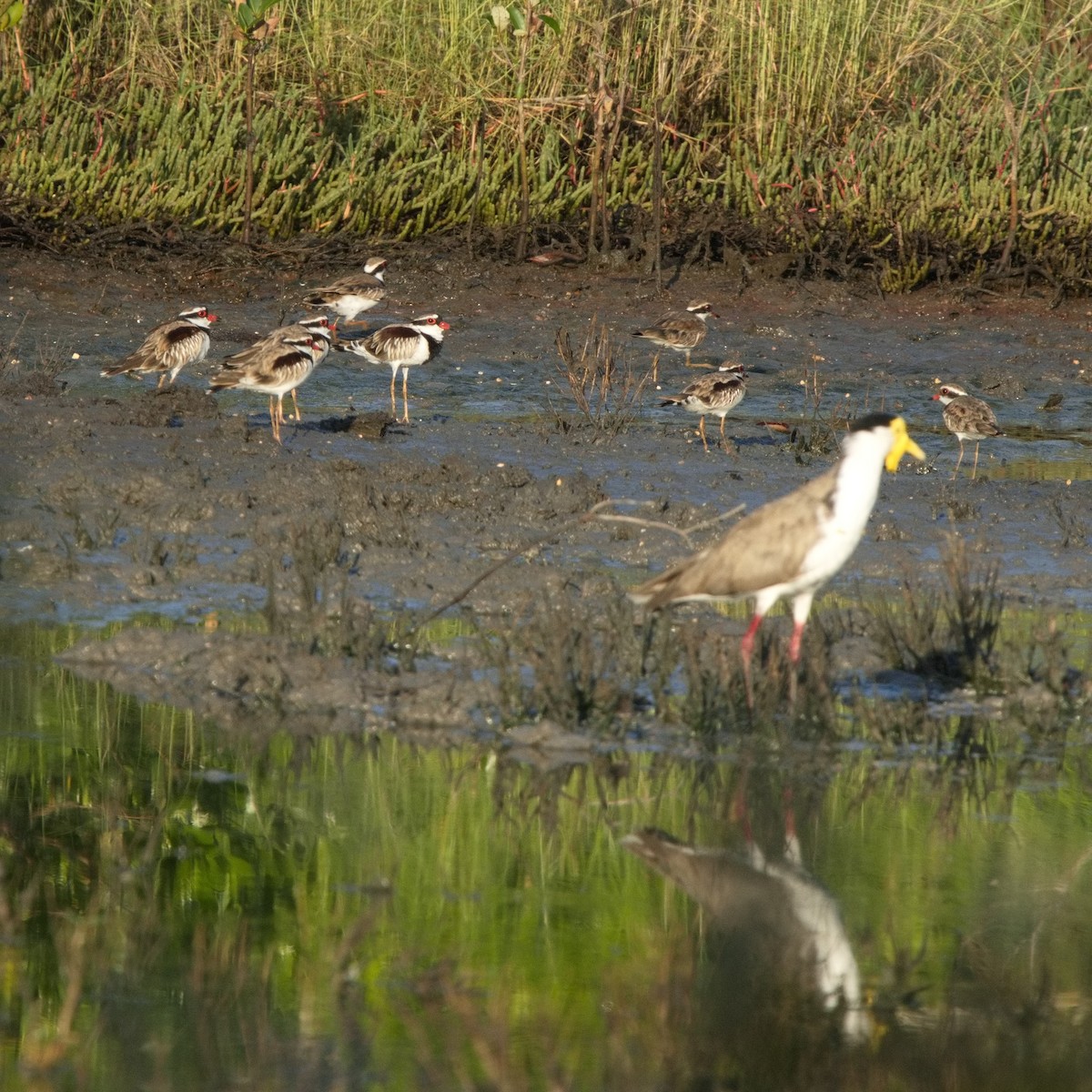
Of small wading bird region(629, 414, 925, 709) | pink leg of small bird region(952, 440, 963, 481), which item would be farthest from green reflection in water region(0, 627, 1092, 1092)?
pink leg of small bird region(952, 440, 963, 481)

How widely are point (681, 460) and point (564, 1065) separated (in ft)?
29.3

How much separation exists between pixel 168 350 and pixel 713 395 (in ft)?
13.5

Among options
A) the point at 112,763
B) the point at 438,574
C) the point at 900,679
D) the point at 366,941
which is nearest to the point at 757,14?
the point at 438,574

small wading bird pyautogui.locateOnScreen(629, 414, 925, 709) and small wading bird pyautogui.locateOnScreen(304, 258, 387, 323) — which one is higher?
small wading bird pyautogui.locateOnScreen(629, 414, 925, 709)

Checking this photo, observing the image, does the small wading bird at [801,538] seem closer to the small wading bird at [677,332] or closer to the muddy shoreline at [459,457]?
the muddy shoreline at [459,457]

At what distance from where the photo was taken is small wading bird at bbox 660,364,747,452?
1390cm

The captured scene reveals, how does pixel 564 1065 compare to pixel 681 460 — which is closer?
pixel 564 1065

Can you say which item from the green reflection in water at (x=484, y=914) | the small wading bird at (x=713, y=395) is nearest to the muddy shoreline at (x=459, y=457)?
the small wading bird at (x=713, y=395)

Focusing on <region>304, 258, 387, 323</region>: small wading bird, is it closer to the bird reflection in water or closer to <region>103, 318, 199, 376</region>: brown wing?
<region>103, 318, 199, 376</region>: brown wing

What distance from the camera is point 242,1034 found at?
4.76m

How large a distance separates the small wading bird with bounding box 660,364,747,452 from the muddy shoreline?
27cm

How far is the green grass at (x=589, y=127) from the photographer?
61.9 feet

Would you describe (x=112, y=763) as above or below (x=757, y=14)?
below

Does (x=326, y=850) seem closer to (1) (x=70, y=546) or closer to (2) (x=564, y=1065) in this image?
(2) (x=564, y=1065)
